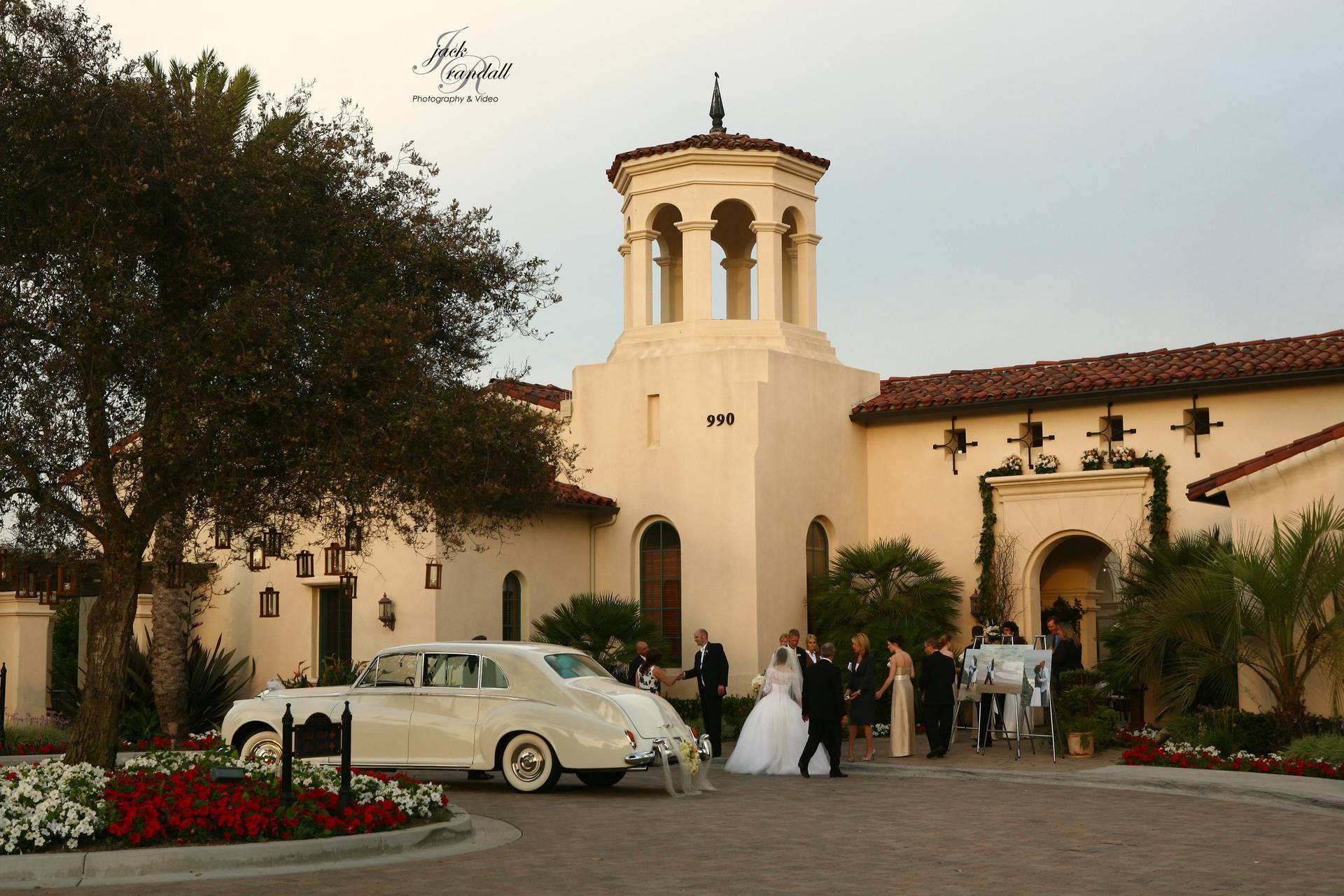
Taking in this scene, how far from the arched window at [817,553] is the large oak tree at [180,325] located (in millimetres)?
12312

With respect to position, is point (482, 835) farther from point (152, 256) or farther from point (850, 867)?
point (152, 256)

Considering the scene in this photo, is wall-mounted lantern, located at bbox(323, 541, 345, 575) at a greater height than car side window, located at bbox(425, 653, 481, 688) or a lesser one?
greater

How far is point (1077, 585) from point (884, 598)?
6.11m

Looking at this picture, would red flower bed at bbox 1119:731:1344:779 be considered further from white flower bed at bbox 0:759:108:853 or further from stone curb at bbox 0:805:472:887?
white flower bed at bbox 0:759:108:853

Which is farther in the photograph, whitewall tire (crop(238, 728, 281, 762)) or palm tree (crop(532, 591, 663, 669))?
palm tree (crop(532, 591, 663, 669))

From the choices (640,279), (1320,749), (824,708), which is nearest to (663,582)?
(640,279)

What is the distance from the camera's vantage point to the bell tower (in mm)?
25344

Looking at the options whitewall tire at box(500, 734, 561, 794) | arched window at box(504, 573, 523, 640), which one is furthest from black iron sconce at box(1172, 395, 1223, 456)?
whitewall tire at box(500, 734, 561, 794)

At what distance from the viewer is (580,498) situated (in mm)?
24734

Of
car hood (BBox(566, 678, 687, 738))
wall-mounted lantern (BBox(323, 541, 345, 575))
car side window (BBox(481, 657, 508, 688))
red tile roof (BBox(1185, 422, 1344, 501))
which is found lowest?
car hood (BBox(566, 678, 687, 738))

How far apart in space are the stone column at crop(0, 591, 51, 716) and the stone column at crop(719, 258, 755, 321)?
13317mm

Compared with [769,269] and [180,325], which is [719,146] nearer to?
[769,269]

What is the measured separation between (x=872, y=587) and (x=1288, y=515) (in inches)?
278

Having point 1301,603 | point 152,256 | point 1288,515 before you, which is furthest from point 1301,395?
point 152,256
